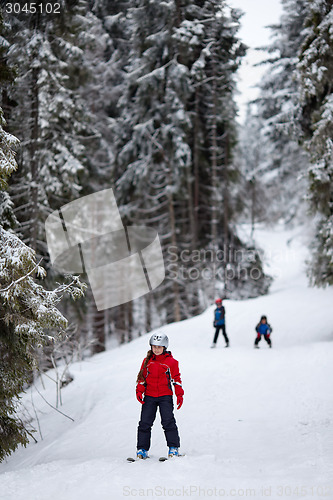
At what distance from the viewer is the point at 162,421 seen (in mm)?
5055

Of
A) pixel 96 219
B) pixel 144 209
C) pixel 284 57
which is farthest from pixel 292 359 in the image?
pixel 284 57

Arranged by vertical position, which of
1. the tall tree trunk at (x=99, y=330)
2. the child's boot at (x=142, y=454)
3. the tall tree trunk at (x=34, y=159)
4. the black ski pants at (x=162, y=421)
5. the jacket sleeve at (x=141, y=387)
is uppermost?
the tall tree trunk at (x=34, y=159)

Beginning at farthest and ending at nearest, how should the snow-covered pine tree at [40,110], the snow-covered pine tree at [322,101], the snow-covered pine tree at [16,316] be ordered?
the snow-covered pine tree at [40,110], the snow-covered pine tree at [322,101], the snow-covered pine tree at [16,316]

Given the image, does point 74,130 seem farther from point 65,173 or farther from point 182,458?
point 182,458

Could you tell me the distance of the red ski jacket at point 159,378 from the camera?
5.11m

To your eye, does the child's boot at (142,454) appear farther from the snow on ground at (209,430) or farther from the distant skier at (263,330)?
the distant skier at (263,330)

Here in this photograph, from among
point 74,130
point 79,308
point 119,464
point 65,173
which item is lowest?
point 79,308

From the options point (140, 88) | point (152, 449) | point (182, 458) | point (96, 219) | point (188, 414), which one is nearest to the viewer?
point (182, 458)

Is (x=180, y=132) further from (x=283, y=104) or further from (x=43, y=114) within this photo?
(x=43, y=114)

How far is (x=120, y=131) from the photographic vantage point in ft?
64.7

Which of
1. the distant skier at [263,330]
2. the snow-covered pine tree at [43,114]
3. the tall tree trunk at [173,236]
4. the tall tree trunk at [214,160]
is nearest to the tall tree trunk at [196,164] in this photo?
the tall tree trunk at [214,160]

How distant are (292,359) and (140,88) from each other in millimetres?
13620

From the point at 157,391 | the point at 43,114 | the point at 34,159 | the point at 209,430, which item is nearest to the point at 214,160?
the point at 43,114

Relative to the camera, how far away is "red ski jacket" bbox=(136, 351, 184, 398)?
5.11m
